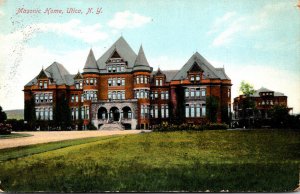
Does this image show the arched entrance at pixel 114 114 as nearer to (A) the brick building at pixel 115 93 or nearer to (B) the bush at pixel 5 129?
(A) the brick building at pixel 115 93

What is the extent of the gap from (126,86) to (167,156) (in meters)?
27.5

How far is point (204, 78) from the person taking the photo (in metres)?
33.9

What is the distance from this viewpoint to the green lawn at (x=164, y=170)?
30.7 feet

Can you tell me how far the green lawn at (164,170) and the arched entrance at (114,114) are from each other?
27162mm

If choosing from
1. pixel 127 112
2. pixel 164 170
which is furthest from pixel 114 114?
pixel 164 170

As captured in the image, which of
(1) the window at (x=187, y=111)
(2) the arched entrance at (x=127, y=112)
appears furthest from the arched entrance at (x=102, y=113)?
(1) the window at (x=187, y=111)

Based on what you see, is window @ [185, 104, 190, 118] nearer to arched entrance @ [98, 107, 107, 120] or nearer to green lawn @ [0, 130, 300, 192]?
arched entrance @ [98, 107, 107, 120]

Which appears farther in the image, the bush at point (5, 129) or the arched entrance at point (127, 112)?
the arched entrance at point (127, 112)

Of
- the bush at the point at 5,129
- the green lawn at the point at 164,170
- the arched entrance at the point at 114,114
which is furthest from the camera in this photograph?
the arched entrance at the point at 114,114

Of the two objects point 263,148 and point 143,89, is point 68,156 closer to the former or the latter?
point 263,148

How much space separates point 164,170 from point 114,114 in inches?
1202

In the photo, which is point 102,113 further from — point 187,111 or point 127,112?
point 187,111

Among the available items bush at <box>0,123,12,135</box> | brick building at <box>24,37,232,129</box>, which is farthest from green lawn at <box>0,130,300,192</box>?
brick building at <box>24,37,232,129</box>

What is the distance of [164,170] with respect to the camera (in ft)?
33.1
